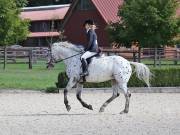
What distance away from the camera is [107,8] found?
6544 cm

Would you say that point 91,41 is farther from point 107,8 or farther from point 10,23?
point 107,8

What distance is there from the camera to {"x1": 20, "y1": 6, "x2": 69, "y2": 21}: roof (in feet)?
268

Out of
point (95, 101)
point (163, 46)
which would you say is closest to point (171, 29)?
point (163, 46)

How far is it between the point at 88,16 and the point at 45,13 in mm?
18462

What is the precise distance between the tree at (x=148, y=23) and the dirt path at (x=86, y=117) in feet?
76.7

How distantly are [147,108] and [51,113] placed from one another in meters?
3.13

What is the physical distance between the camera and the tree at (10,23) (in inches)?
1635

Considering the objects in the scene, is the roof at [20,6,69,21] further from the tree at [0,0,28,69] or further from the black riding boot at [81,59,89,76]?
the black riding boot at [81,59,89,76]

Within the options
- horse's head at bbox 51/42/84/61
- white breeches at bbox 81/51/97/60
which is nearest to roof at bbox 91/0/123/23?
horse's head at bbox 51/42/84/61

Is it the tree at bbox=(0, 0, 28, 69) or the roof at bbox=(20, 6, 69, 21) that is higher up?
the tree at bbox=(0, 0, 28, 69)

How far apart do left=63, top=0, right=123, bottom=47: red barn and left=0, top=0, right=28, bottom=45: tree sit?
1891 cm

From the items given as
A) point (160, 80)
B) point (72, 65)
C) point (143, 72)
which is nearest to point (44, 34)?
point (160, 80)

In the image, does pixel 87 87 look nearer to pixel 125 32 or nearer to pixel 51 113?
pixel 51 113

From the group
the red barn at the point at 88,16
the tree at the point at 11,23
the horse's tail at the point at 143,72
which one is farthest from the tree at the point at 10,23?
the horse's tail at the point at 143,72
